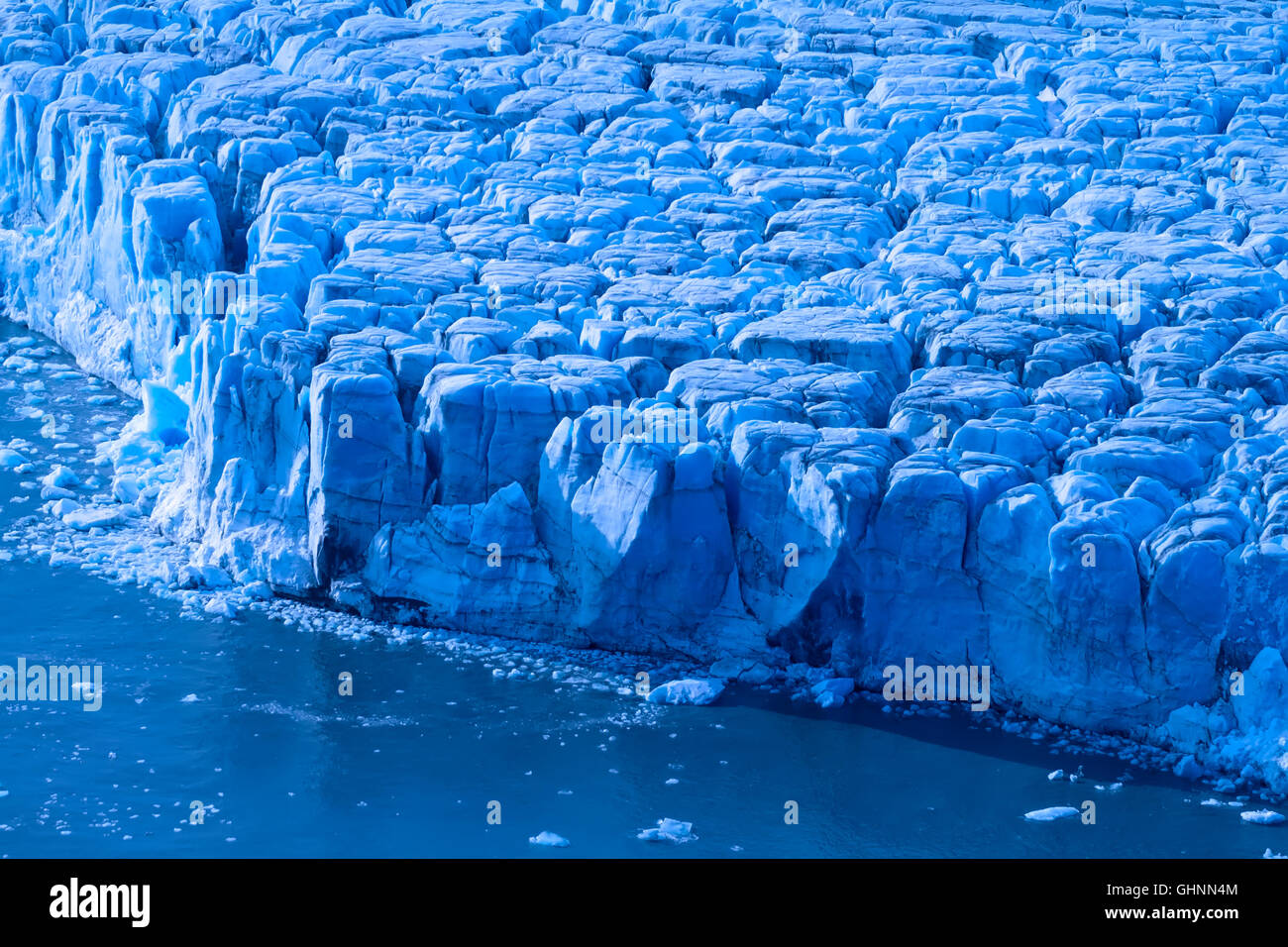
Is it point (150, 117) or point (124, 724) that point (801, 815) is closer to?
point (124, 724)

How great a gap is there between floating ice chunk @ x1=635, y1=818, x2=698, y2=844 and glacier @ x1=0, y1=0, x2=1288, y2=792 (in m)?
2.11

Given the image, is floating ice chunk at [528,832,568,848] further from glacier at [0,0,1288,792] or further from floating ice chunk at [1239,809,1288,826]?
floating ice chunk at [1239,809,1288,826]

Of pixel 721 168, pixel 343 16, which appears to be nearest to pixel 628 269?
pixel 721 168

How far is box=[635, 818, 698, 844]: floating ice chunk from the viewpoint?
12.6 meters

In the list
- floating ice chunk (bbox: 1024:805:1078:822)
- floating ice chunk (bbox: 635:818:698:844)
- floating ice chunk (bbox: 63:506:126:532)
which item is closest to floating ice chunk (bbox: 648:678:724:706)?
floating ice chunk (bbox: 635:818:698:844)

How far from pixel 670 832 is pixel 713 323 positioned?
5.63 metres

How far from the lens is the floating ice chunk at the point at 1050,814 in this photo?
1280 cm

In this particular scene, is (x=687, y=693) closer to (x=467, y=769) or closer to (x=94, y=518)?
(x=467, y=769)

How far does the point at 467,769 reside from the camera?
44.2 feet

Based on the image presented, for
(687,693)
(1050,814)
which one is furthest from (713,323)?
(1050,814)

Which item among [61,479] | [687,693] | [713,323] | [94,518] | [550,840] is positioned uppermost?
[713,323]

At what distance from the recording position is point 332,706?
14273mm

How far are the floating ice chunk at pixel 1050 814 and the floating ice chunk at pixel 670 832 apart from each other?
2298mm

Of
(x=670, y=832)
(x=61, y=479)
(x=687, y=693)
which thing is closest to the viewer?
(x=670, y=832)
